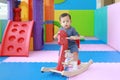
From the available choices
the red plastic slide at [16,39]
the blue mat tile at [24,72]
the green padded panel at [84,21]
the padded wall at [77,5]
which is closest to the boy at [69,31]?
the blue mat tile at [24,72]

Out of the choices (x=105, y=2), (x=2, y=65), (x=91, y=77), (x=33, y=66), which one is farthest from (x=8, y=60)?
(x=105, y=2)

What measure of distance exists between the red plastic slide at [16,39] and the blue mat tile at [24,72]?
1.96 ft

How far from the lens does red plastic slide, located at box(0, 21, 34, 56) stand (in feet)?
10.8

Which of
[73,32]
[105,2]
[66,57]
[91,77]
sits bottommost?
[91,77]

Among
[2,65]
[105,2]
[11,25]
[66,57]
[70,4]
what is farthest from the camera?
[70,4]

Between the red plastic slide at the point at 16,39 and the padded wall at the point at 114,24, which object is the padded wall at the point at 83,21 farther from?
the red plastic slide at the point at 16,39

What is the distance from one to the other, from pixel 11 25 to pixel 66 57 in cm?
163

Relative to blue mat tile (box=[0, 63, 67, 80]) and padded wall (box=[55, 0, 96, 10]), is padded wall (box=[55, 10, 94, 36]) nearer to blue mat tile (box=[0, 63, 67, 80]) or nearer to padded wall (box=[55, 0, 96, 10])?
padded wall (box=[55, 0, 96, 10])

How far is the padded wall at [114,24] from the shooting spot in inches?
141

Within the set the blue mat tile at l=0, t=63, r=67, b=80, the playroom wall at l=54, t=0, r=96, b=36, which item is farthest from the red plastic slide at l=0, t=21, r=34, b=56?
the playroom wall at l=54, t=0, r=96, b=36

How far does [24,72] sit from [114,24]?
207cm

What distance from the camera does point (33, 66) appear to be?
2.59 m

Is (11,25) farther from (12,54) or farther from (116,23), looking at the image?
(116,23)

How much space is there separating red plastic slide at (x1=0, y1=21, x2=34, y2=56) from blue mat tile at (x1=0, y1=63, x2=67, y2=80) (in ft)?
1.96
